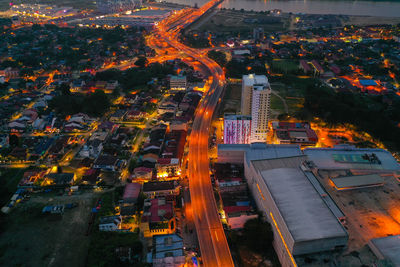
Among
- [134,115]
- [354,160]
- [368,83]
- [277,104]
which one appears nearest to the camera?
[354,160]

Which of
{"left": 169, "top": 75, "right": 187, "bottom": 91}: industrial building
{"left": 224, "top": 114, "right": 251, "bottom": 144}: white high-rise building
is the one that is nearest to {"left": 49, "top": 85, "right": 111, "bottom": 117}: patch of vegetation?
{"left": 169, "top": 75, "right": 187, "bottom": 91}: industrial building

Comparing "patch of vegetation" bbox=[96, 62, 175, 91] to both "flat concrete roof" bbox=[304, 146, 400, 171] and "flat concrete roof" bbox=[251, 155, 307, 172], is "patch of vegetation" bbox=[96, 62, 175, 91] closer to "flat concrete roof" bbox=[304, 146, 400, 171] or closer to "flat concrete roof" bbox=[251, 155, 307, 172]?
"flat concrete roof" bbox=[251, 155, 307, 172]

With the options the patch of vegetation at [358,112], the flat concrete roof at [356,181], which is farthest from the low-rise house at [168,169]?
the patch of vegetation at [358,112]

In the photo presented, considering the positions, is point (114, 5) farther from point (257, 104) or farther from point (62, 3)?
point (257, 104)

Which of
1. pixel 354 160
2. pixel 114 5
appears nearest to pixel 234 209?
pixel 354 160

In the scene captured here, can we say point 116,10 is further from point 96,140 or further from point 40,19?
point 96,140

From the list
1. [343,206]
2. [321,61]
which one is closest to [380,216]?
[343,206]

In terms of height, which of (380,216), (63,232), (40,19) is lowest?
(63,232)
